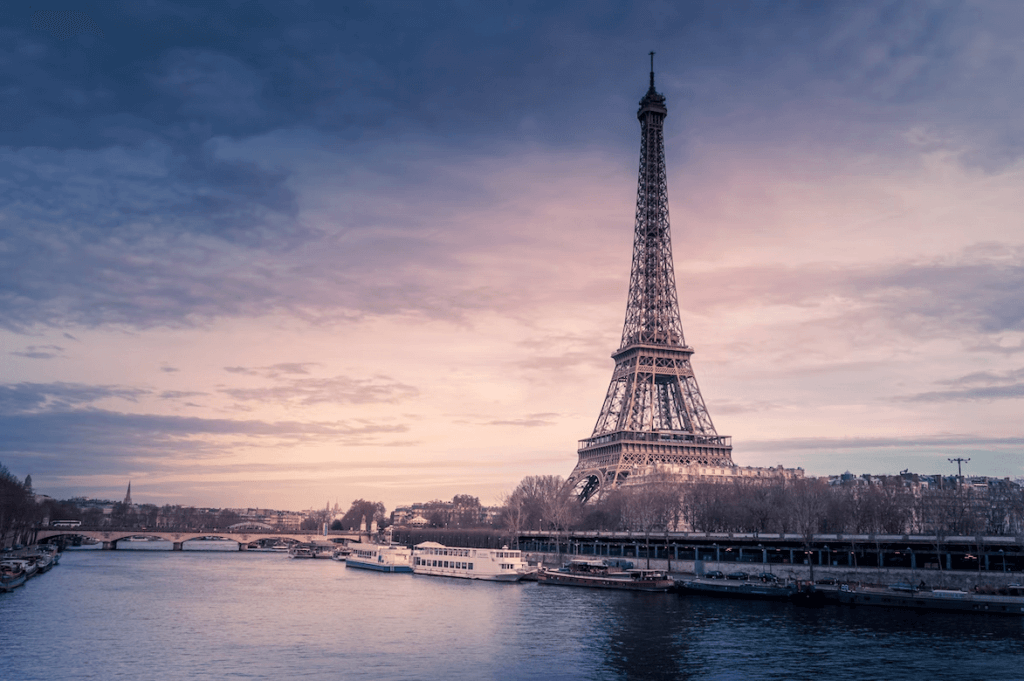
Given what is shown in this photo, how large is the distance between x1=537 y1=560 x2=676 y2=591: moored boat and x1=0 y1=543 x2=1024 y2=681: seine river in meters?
5.19

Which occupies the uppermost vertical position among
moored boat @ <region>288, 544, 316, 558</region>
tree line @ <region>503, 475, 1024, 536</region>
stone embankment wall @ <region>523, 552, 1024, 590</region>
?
tree line @ <region>503, 475, 1024, 536</region>

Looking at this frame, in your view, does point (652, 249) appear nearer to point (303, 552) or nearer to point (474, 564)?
point (474, 564)

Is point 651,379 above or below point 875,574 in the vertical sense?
above

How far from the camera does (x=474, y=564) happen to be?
105m

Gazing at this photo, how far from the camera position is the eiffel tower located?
445 ft

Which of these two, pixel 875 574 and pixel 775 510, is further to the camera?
pixel 775 510

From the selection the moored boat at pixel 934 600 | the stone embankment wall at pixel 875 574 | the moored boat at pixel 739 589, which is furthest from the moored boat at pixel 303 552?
the moored boat at pixel 934 600

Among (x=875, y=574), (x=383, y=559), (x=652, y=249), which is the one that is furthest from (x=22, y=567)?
(x=652, y=249)

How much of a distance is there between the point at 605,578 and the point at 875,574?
2793 cm

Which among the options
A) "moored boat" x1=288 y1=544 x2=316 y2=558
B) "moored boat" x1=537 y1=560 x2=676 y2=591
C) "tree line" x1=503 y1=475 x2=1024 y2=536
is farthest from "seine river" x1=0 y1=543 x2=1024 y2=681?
"moored boat" x1=288 y1=544 x2=316 y2=558

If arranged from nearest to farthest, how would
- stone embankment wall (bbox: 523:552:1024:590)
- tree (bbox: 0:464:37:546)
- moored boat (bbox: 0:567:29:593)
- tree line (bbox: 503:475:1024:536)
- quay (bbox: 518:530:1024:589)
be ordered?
stone embankment wall (bbox: 523:552:1024:590), moored boat (bbox: 0:567:29:593), quay (bbox: 518:530:1024:589), tree line (bbox: 503:475:1024:536), tree (bbox: 0:464:37:546)

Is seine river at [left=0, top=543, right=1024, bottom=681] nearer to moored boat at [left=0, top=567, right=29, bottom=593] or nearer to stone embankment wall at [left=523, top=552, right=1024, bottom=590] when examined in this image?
moored boat at [left=0, top=567, right=29, bottom=593]

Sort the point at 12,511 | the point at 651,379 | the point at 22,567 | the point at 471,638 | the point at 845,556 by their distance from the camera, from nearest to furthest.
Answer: the point at 471,638 < the point at 22,567 < the point at 845,556 < the point at 12,511 < the point at 651,379

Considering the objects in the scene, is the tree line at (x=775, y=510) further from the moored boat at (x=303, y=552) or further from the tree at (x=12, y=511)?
the tree at (x=12, y=511)
